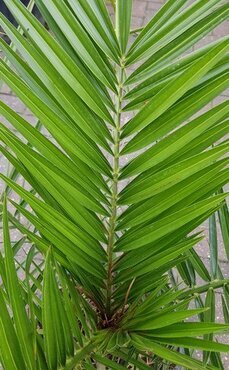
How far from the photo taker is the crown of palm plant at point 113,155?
58 centimetres

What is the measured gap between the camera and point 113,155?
68 cm

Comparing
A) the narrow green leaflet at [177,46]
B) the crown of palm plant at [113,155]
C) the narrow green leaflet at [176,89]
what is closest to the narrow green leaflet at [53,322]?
the crown of palm plant at [113,155]

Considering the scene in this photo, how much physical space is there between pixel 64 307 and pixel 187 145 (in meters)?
0.26

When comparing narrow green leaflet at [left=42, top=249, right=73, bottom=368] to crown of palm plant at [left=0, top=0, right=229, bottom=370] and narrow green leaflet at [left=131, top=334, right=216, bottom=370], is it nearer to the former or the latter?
crown of palm plant at [left=0, top=0, right=229, bottom=370]

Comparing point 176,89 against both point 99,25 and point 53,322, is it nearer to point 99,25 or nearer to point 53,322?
point 99,25

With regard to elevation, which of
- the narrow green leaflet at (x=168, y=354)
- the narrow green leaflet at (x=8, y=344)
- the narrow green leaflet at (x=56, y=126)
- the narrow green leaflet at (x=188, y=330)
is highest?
the narrow green leaflet at (x=56, y=126)

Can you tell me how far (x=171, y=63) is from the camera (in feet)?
2.28

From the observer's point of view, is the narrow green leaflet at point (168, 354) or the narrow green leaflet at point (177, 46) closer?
the narrow green leaflet at point (168, 354)

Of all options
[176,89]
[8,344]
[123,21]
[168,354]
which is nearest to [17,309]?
[8,344]

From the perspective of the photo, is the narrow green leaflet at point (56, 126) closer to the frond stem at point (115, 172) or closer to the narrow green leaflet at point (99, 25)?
the frond stem at point (115, 172)

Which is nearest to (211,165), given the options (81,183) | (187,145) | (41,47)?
(187,145)

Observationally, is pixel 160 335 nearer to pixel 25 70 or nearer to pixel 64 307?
pixel 64 307

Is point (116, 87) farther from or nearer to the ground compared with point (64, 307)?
farther from the ground

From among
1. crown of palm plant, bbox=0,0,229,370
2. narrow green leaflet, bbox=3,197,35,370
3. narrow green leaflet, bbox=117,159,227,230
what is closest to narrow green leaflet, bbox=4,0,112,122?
crown of palm plant, bbox=0,0,229,370
